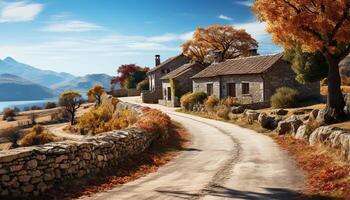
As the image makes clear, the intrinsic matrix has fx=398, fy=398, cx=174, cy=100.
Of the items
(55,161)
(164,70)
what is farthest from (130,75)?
(55,161)

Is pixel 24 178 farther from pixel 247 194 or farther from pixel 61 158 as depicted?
pixel 247 194

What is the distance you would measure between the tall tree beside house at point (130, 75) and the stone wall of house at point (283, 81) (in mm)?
53208

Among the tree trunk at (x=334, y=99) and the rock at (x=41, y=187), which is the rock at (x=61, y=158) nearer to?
the rock at (x=41, y=187)

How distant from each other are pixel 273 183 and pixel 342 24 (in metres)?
11.3

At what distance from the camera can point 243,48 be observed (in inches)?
2734

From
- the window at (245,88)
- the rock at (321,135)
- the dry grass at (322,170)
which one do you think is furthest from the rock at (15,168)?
the window at (245,88)

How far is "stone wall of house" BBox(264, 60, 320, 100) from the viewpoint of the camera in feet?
119

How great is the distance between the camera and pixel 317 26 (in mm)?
19547

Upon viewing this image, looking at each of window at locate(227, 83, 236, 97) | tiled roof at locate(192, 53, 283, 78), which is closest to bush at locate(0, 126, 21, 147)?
tiled roof at locate(192, 53, 283, 78)

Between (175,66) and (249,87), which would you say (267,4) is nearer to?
(249,87)

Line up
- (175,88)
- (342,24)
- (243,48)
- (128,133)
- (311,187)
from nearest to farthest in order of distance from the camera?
1. (311,187)
2. (128,133)
3. (342,24)
4. (175,88)
5. (243,48)

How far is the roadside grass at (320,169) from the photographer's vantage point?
10289 millimetres

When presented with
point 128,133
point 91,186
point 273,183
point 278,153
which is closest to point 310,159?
point 278,153

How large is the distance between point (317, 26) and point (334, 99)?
4.23m
